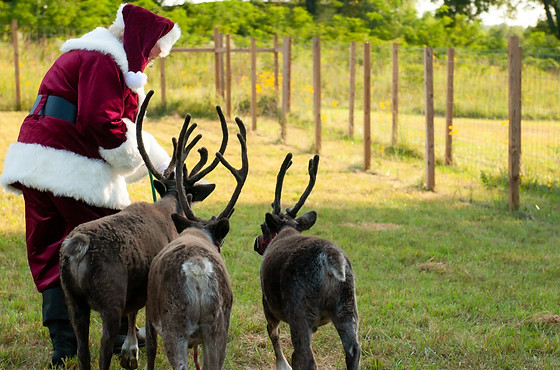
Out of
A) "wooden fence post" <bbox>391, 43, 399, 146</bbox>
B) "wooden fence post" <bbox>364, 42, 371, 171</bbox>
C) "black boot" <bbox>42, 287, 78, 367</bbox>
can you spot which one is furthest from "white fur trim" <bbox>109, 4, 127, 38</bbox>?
"wooden fence post" <bbox>391, 43, 399, 146</bbox>

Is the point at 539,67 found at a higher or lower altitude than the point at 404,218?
higher

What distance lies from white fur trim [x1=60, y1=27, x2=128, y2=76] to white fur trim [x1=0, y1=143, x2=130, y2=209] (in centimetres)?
70

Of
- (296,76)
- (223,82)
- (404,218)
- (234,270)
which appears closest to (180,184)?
(234,270)

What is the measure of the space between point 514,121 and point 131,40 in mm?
6609

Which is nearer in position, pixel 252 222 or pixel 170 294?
pixel 170 294

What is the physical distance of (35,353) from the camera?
4805mm

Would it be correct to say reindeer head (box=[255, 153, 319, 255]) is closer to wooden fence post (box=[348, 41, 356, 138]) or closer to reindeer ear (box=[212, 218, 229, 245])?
reindeer ear (box=[212, 218, 229, 245])

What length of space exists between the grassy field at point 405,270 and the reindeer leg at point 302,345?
110cm

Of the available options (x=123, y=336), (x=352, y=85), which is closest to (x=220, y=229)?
(x=123, y=336)

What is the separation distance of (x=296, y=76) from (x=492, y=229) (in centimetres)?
1319

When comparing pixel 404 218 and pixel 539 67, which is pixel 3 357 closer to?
pixel 404 218

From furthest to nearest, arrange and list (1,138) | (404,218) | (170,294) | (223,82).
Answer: (223,82) < (1,138) < (404,218) < (170,294)

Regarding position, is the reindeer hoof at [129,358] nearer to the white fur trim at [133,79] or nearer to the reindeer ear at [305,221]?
the reindeer ear at [305,221]

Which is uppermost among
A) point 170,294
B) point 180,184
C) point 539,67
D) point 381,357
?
point 539,67
